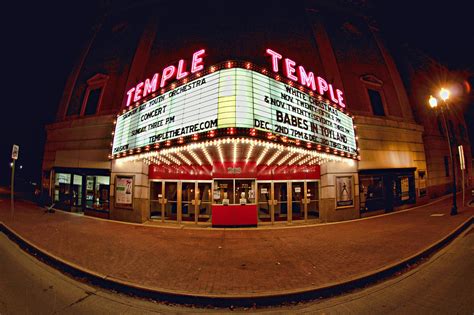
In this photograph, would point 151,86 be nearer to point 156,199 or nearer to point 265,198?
point 156,199

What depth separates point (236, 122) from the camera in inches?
254

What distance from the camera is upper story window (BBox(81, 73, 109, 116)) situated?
589 inches

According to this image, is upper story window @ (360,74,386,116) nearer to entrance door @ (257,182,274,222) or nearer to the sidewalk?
the sidewalk

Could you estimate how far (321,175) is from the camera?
1212 centimetres

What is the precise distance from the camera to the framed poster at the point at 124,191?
39.3 ft

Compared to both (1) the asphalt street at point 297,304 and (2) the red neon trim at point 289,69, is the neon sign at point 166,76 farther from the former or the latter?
(1) the asphalt street at point 297,304

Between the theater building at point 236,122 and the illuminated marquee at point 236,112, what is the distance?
5 cm

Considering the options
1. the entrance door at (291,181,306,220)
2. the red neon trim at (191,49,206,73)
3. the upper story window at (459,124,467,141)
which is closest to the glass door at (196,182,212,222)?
the entrance door at (291,181,306,220)

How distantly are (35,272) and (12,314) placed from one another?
2.22 m

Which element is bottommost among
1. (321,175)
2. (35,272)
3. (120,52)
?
(35,272)

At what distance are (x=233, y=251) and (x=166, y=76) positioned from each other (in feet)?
26.8

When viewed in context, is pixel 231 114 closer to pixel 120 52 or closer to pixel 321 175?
pixel 321 175

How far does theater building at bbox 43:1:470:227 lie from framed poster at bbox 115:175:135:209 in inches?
3.0

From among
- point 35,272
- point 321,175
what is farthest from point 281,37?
point 35,272
